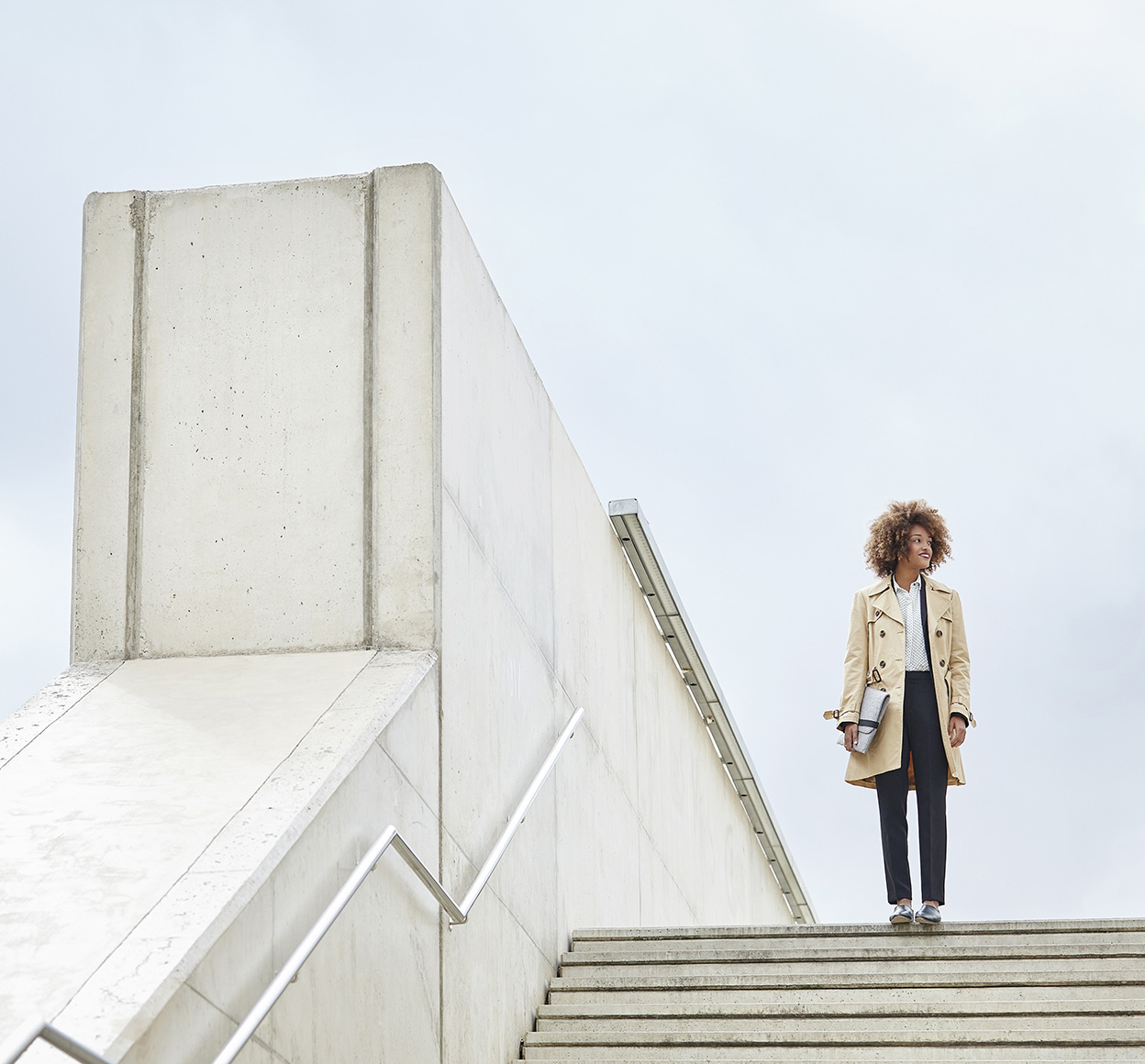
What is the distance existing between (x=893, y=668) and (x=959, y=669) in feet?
0.95

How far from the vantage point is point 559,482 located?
7.72 m

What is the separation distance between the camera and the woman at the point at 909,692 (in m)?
6.53

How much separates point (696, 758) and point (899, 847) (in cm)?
536

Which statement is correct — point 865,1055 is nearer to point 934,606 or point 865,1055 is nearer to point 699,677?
point 934,606

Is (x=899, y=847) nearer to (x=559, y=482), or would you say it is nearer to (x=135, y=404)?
(x=559, y=482)

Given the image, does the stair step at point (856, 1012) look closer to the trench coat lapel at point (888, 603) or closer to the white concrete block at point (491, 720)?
the white concrete block at point (491, 720)

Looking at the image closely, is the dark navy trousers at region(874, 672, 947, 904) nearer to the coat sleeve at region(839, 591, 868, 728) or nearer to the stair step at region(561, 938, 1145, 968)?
the coat sleeve at region(839, 591, 868, 728)

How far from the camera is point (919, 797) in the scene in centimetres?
659

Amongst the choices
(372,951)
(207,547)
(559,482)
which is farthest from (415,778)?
(559,482)

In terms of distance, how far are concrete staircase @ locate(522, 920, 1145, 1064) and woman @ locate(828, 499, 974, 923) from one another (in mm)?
417

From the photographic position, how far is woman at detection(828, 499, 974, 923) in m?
6.53

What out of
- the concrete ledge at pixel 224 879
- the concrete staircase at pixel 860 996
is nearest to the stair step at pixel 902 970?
the concrete staircase at pixel 860 996

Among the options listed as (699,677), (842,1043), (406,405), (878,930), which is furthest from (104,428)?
(699,677)

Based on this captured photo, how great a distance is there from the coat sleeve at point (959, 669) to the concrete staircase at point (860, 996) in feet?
2.98
